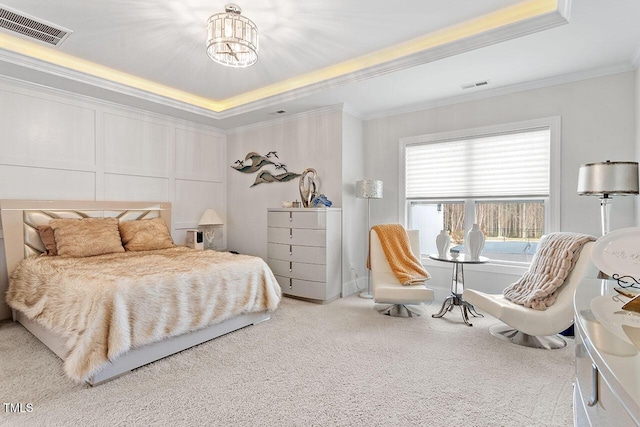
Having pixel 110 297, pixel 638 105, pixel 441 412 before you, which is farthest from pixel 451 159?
pixel 110 297

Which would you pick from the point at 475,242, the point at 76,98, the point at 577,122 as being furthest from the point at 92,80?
the point at 577,122

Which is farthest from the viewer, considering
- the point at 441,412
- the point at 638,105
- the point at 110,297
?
the point at 638,105

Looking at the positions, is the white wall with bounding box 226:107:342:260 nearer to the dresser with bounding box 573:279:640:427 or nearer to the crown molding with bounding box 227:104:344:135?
the crown molding with bounding box 227:104:344:135

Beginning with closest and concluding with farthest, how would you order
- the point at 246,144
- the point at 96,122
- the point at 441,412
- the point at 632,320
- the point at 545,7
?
the point at 632,320
the point at 441,412
the point at 545,7
the point at 96,122
the point at 246,144

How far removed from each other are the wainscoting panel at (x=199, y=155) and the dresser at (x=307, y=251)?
157 centimetres

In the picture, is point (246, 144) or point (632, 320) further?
point (246, 144)

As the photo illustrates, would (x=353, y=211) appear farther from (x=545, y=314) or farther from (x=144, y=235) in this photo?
(x=144, y=235)

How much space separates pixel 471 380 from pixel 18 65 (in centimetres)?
472

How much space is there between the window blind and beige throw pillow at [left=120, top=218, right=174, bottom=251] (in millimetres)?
3233

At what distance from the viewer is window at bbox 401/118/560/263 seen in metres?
3.68

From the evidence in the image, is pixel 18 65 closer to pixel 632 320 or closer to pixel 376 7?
pixel 376 7

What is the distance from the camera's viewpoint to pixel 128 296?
93.7 inches

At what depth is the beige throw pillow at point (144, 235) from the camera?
4.01m

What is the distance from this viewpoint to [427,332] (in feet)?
10.4
